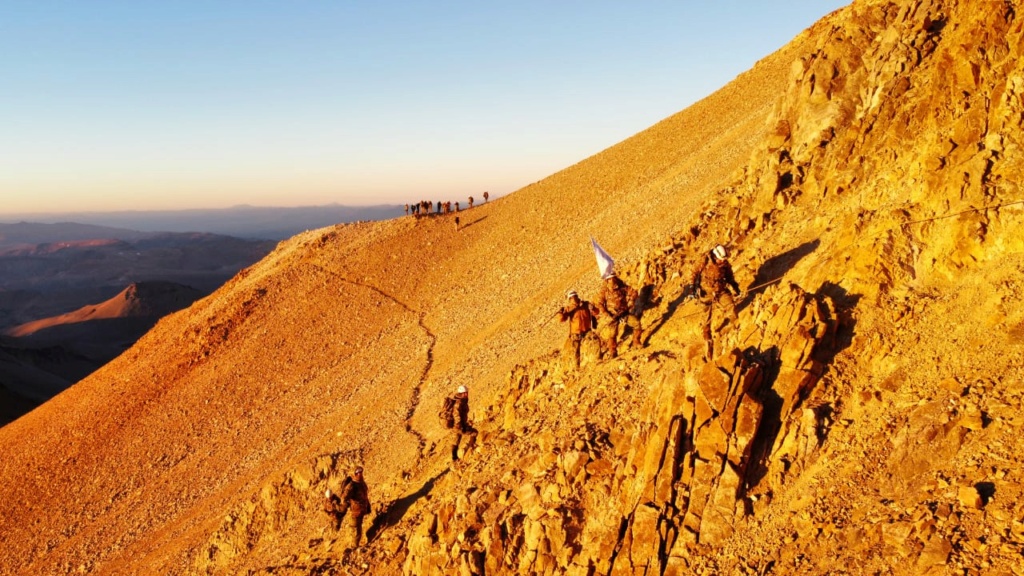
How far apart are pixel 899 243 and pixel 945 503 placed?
469cm

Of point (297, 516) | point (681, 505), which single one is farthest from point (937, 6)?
point (297, 516)

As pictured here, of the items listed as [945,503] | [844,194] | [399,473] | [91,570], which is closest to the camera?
[945,503]

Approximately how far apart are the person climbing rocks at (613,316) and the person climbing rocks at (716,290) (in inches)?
73.4

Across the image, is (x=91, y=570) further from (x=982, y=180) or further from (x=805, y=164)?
(x=982, y=180)

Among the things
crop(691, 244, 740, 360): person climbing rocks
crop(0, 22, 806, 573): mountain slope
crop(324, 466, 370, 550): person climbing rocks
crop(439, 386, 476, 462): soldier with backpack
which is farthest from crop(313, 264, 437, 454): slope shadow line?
crop(691, 244, 740, 360): person climbing rocks

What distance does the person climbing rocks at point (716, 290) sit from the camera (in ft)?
35.0

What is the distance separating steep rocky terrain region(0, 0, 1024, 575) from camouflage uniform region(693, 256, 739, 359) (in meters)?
0.52

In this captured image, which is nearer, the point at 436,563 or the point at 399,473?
the point at 436,563

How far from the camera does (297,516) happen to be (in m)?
16.3

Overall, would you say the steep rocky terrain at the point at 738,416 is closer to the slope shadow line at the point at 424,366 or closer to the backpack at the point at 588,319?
the slope shadow line at the point at 424,366

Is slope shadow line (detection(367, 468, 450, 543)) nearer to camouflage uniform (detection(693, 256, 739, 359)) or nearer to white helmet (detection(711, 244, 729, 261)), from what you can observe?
camouflage uniform (detection(693, 256, 739, 359))

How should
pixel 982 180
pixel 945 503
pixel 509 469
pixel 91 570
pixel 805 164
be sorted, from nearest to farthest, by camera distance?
pixel 945 503, pixel 982 180, pixel 509 469, pixel 805 164, pixel 91 570

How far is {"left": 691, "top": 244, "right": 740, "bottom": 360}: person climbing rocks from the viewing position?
1066 centimetres

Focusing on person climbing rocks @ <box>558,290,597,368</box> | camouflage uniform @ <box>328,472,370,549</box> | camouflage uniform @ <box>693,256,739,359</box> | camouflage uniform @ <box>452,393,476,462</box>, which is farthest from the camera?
camouflage uniform @ <box>452,393,476,462</box>
